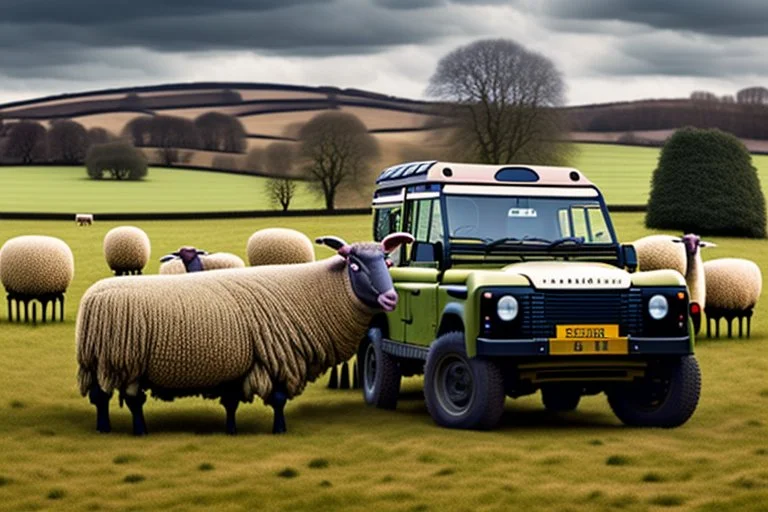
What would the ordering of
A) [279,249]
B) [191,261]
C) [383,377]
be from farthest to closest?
[279,249] → [191,261] → [383,377]

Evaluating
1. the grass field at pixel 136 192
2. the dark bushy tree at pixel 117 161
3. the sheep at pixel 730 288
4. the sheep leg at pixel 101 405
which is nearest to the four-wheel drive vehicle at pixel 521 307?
the sheep leg at pixel 101 405

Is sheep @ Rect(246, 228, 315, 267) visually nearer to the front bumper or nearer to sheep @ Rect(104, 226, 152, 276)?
sheep @ Rect(104, 226, 152, 276)

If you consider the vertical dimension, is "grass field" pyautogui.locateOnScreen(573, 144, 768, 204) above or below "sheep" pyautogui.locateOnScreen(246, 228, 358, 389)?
above

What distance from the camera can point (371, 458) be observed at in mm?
13445

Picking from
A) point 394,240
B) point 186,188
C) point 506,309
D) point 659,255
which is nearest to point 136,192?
point 186,188

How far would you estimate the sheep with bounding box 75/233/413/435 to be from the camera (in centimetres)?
1463

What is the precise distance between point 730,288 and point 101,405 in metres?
16.9

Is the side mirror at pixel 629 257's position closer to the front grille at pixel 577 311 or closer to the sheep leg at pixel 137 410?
the front grille at pixel 577 311

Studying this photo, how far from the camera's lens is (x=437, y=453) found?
44.2 ft

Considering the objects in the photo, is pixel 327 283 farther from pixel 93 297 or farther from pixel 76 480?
pixel 76 480

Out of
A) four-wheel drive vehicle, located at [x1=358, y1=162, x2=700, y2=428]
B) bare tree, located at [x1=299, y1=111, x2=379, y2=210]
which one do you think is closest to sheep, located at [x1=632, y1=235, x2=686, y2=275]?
four-wheel drive vehicle, located at [x1=358, y1=162, x2=700, y2=428]

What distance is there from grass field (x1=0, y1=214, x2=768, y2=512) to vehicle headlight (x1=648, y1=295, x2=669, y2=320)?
129cm

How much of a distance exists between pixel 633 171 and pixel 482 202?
93196mm

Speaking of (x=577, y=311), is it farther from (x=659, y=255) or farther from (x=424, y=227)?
(x=659, y=255)
